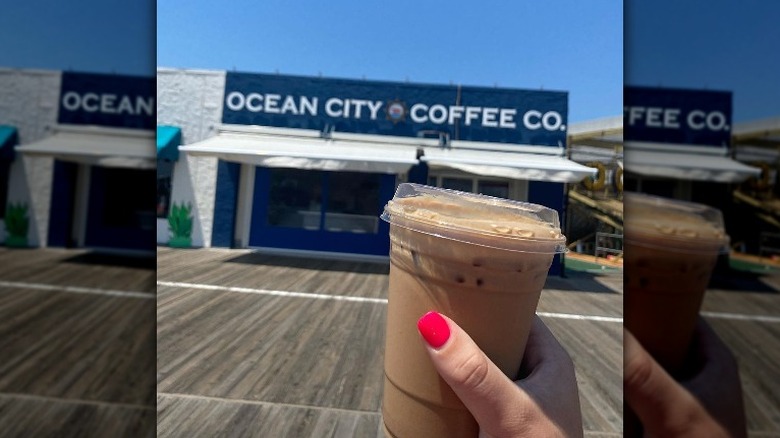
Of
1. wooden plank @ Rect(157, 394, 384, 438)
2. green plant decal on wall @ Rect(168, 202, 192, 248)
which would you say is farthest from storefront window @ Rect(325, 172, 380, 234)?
wooden plank @ Rect(157, 394, 384, 438)

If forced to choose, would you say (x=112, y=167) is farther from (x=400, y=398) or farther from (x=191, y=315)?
(x=191, y=315)

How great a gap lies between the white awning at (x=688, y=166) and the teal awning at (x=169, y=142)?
5.51m

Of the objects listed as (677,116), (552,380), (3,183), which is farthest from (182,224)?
(677,116)

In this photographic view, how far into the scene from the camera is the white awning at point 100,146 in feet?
1.13

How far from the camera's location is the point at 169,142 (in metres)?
5.13

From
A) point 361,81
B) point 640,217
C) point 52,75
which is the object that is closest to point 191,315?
point 52,75

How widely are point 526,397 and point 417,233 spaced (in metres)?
0.22

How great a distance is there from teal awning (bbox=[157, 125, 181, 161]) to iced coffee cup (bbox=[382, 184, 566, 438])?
5.23 metres

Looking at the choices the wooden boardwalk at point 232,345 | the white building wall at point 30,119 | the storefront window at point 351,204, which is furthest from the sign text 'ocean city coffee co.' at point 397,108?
the white building wall at point 30,119

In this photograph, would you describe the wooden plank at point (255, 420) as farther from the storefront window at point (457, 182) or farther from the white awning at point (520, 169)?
the white awning at point (520, 169)

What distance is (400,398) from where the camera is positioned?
0.58 m

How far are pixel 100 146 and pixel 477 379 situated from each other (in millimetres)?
431

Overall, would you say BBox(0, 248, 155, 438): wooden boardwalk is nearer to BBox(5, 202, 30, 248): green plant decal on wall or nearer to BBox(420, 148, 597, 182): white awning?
BBox(5, 202, 30, 248): green plant decal on wall

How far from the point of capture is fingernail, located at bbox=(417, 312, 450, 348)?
1.49 ft
